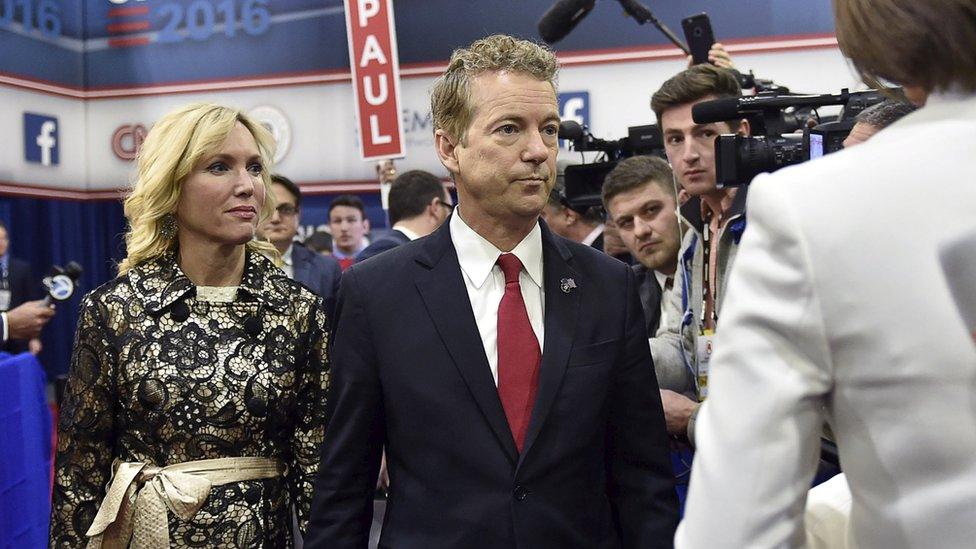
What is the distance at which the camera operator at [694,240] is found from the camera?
2.48 m

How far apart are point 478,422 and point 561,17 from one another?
12.7 ft

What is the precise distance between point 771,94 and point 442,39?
6.49 metres

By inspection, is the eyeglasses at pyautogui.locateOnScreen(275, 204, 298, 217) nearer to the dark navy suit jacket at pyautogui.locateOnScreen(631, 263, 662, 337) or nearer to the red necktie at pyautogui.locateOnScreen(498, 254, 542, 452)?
the dark navy suit jacket at pyautogui.locateOnScreen(631, 263, 662, 337)

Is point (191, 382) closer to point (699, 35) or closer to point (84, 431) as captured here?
point (84, 431)

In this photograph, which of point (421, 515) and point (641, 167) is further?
point (641, 167)

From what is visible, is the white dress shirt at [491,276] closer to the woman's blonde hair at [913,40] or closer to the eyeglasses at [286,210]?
the woman's blonde hair at [913,40]

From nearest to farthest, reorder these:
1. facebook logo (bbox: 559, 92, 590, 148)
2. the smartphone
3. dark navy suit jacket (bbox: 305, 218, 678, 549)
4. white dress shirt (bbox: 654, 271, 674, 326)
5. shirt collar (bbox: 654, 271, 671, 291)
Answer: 1. dark navy suit jacket (bbox: 305, 218, 678, 549)
2. white dress shirt (bbox: 654, 271, 674, 326)
3. shirt collar (bbox: 654, 271, 671, 291)
4. the smartphone
5. facebook logo (bbox: 559, 92, 590, 148)

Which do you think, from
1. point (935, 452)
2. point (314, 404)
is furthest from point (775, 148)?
point (935, 452)

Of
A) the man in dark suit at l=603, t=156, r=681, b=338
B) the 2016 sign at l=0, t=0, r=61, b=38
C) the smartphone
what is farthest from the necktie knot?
the 2016 sign at l=0, t=0, r=61, b=38

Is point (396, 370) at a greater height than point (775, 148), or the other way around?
point (775, 148)

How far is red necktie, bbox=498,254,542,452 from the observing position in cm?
184

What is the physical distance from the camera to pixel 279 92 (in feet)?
30.4

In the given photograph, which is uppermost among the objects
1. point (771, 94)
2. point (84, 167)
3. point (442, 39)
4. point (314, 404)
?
point (442, 39)

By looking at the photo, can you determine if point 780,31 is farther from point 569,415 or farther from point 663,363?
point 569,415
